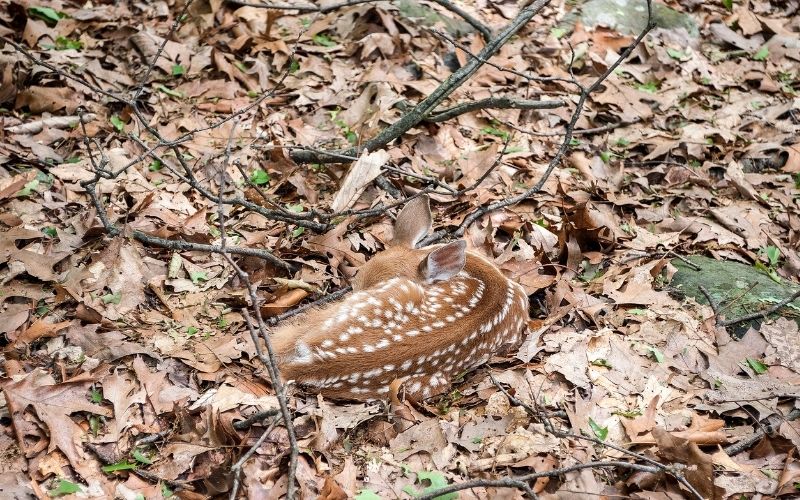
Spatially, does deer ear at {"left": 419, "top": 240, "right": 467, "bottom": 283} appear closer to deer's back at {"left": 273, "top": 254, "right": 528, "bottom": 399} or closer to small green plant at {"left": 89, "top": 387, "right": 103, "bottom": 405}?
deer's back at {"left": 273, "top": 254, "right": 528, "bottom": 399}

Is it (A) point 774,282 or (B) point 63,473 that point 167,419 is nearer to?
(B) point 63,473

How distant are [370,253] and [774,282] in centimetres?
271

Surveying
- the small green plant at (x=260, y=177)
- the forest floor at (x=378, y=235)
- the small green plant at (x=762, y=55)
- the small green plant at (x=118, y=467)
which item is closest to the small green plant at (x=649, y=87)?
the forest floor at (x=378, y=235)

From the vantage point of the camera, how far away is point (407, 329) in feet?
13.0

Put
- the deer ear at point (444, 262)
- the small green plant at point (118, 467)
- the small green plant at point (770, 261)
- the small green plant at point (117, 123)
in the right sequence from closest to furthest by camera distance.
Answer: the small green plant at point (118, 467) < the deer ear at point (444, 262) < the small green plant at point (770, 261) < the small green plant at point (117, 123)

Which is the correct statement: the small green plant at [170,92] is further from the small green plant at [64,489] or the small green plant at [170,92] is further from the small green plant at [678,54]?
the small green plant at [678,54]

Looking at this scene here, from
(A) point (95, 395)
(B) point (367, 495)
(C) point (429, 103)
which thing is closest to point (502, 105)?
(C) point (429, 103)

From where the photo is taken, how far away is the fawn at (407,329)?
3.83 m

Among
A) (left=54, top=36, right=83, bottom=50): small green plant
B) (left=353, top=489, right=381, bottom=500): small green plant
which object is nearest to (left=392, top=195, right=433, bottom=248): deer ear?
(left=353, top=489, right=381, bottom=500): small green plant

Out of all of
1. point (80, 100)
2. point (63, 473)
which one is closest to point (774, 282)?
point (63, 473)

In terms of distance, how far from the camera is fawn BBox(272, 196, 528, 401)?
12.6 ft

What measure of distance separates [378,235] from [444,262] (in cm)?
93

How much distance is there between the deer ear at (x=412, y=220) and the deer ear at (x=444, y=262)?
323mm

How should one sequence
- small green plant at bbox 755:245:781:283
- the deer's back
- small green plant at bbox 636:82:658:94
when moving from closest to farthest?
1. the deer's back
2. small green plant at bbox 755:245:781:283
3. small green plant at bbox 636:82:658:94
